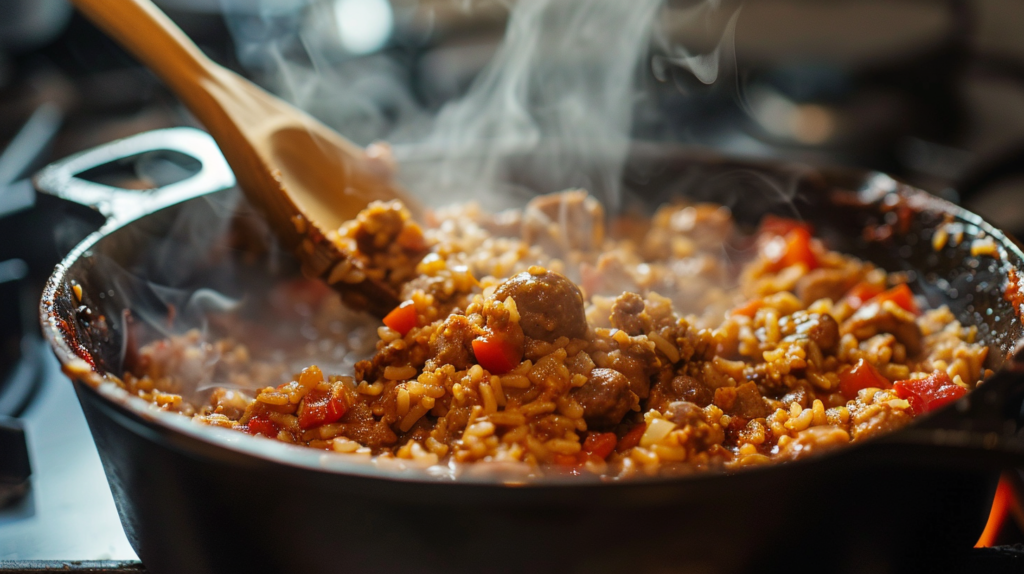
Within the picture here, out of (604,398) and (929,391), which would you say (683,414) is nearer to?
(604,398)

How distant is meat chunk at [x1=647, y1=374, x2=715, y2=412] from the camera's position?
2234 mm

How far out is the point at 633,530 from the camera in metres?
1.36

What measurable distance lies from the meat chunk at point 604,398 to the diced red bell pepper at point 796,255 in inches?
64.9

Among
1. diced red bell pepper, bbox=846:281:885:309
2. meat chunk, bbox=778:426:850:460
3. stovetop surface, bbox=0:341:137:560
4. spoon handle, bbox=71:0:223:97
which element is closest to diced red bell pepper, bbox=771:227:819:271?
diced red bell pepper, bbox=846:281:885:309

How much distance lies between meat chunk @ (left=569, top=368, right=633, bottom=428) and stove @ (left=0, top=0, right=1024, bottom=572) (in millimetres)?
2764

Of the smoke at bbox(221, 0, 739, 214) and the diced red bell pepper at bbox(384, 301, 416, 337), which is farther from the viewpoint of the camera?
the smoke at bbox(221, 0, 739, 214)

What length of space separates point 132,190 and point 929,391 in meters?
3.09

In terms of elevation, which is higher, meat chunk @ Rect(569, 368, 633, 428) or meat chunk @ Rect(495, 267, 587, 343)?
meat chunk @ Rect(495, 267, 587, 343)

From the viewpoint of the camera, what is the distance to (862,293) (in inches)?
121

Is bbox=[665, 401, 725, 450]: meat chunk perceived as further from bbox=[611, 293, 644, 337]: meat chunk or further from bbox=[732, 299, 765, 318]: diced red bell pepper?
bbox=[732, 299, 765, 318]: diced red bell pepper

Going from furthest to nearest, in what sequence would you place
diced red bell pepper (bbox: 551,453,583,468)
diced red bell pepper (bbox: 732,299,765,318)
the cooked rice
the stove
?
the stove < diced red bell pepper (bbox: 732,299,765,318) < the cooked rice < diced red bell pepper (bbox: 551,453,583,468)

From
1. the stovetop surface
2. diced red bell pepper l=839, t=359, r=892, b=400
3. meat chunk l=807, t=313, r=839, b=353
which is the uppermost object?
meat chunk l=807, t=313, r=839, b=353

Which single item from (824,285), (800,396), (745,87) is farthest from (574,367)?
(745,87)

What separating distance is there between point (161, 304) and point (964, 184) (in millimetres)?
4393
